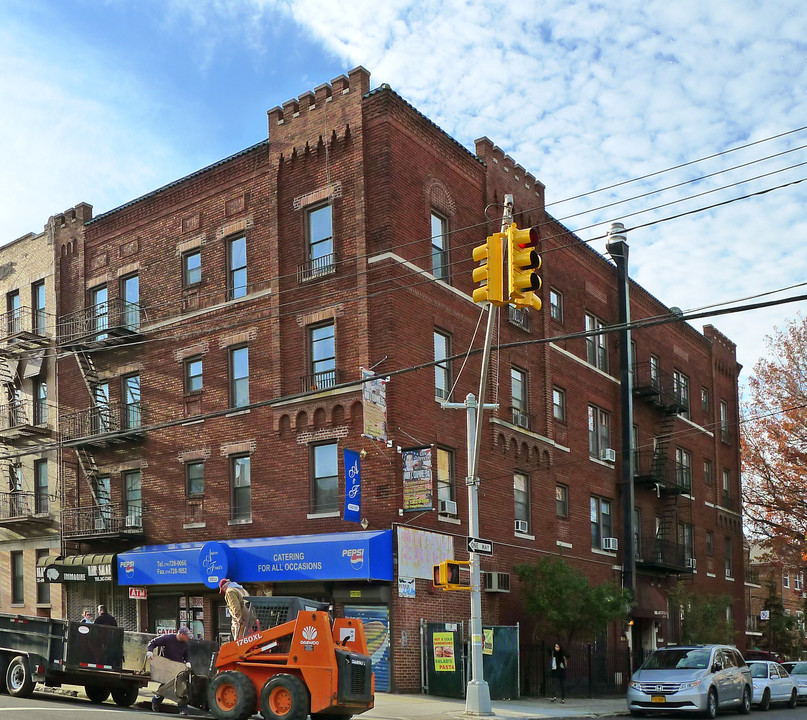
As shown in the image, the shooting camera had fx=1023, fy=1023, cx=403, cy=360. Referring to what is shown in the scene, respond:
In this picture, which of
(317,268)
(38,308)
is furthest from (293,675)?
(38,308)

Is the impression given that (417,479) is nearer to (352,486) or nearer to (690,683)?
(352,486)

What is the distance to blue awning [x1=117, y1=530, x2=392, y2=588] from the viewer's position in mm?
25422

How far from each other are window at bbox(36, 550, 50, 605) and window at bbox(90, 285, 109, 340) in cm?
770

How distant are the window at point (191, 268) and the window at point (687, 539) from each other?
2405cm

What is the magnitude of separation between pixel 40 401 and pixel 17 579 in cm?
629

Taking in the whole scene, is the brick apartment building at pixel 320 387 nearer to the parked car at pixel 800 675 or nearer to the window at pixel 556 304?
the window at pixel 556 304

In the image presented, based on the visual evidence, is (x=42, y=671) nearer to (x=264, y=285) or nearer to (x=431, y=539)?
(x=431, y=539)

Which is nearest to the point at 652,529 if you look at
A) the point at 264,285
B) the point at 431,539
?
the point at 431,539

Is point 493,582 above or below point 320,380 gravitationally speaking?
below

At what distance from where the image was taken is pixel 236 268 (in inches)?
1217

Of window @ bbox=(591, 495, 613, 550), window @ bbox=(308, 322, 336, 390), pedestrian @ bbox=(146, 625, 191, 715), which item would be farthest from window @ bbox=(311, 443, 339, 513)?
window @ bbox=(591, 495, 613, 550)

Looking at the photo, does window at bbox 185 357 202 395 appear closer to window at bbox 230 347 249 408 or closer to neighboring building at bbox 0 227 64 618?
window at bbox 230 347 249 408

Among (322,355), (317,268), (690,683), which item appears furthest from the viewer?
(317,268)

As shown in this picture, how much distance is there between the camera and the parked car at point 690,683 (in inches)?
923
